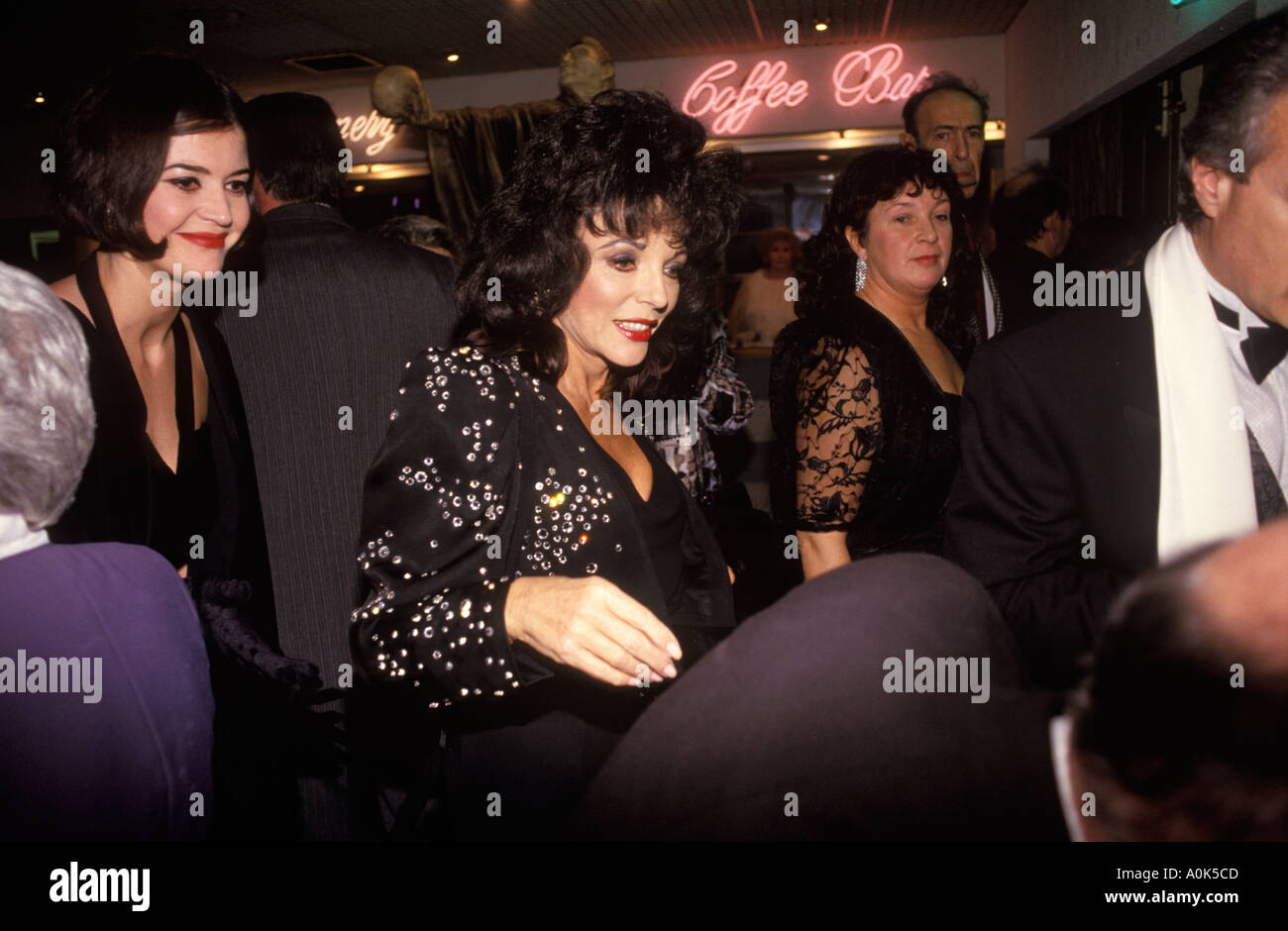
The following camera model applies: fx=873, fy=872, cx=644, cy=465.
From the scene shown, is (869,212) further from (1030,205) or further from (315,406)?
(1030,205)

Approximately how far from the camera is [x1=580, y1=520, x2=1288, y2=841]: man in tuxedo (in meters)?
0.40

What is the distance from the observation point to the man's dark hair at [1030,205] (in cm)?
347

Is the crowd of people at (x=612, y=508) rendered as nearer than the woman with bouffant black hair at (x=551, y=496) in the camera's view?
Yes

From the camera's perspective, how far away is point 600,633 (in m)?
1.01

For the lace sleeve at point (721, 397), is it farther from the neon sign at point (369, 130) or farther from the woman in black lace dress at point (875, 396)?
the neon sign at point (369, 130)

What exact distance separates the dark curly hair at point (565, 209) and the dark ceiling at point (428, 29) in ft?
17.4

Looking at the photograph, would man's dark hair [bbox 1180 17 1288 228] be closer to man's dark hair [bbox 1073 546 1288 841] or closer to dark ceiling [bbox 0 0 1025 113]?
man's dark hair [bbox 1073 546 1288 841]

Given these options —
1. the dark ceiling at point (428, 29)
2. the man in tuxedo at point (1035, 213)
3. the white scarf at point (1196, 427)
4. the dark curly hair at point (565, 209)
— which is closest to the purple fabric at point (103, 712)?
the dark curly hair at point (565, 209)

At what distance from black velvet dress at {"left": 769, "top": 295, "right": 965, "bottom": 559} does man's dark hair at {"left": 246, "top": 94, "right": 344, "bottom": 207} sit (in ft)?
4.12

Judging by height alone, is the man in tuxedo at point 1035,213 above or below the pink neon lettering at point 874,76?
below

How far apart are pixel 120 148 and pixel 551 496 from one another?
3.56 ft

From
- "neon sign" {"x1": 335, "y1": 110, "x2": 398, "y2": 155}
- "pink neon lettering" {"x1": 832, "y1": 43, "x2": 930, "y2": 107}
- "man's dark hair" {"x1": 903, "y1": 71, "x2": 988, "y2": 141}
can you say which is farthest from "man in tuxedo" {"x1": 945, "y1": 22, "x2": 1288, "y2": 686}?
"neon sign" {"x1": 335, "y1": 110, "x2": 398, "y2": 155}
